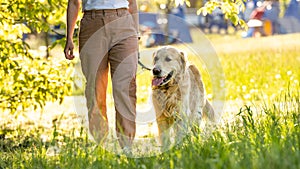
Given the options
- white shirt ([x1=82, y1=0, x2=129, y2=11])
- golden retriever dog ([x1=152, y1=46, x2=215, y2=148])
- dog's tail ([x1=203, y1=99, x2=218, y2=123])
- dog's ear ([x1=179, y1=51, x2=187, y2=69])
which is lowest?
dog's tail ([x1=203, y1=99, x2=218, y2=123])

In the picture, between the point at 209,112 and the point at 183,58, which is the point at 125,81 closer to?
the point at 183,58

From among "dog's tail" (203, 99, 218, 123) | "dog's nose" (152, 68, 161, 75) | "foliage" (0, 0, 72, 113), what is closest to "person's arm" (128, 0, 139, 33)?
"dog's nose" (152, 68, 161, 75)

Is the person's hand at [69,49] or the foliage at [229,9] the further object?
the foliage at [229,9]

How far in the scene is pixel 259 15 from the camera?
3198 centimetres

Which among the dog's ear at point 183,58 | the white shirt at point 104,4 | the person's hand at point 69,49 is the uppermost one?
the white shirt at point 104,4

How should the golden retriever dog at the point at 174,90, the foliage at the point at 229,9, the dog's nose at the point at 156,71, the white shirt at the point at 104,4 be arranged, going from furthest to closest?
1. the foliage at the point at 229,9
2. the golden retriever dog at the point at 174,90
3. the dog's nose at the point at 156,71
4. the white shirt at the point at 104,4

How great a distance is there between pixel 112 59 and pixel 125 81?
0.73ft

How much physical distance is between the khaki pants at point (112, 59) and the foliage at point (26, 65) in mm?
2310

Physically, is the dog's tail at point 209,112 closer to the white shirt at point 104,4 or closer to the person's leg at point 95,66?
the person's leg at point 95,66

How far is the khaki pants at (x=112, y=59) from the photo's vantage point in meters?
6.37

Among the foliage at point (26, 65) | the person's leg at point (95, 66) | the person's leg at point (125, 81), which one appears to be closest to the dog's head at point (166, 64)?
the person's leg at point (125, 81)

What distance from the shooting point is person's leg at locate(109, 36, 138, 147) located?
638cm

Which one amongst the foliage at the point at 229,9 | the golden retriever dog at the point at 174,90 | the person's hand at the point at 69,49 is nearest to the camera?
the person's hand at the point at 69,49

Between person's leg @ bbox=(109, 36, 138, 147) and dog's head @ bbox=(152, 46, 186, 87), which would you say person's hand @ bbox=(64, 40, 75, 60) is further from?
dog's head @ bbox=(152, 46, 186, 87)
